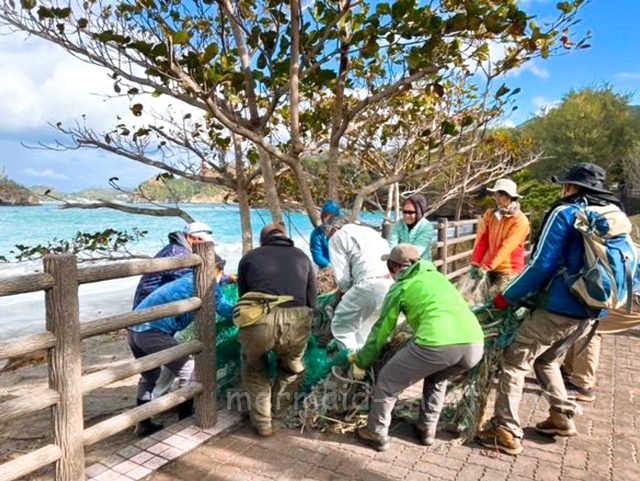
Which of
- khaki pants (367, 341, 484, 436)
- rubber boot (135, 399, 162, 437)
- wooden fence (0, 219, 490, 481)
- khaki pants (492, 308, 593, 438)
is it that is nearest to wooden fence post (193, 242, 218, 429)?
wooden fence (0, 219, 490, 481)

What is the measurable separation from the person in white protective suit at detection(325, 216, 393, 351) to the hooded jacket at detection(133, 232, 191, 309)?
120cm

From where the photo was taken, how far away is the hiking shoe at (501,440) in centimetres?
319

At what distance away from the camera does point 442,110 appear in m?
8.43

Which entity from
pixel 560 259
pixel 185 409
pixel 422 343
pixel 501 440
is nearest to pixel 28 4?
pixel 185 409

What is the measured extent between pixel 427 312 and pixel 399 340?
22.0 inches

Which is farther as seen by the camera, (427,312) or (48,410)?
(48,410)

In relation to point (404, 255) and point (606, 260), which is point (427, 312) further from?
point (606, 260)

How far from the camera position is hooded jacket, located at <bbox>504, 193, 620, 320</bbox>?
3.03 m

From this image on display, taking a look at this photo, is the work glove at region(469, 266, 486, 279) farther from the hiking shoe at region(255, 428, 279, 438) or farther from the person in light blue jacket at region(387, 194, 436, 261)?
the hiking shoe at region(255, 428, 279, 438)

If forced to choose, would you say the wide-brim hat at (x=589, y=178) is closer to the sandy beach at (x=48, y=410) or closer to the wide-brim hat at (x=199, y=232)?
the wide-brim hat at (x=199, y=232)

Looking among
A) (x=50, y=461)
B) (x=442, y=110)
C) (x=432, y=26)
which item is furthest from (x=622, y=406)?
(x=442, y=110)

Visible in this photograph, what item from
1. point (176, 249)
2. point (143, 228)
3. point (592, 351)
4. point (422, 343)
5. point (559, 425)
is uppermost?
point (176, 249)

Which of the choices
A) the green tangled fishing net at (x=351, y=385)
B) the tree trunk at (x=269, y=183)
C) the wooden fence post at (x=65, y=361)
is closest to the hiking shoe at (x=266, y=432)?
the green tangled fishing net at (x=351, y=385)

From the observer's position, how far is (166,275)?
3980mm
